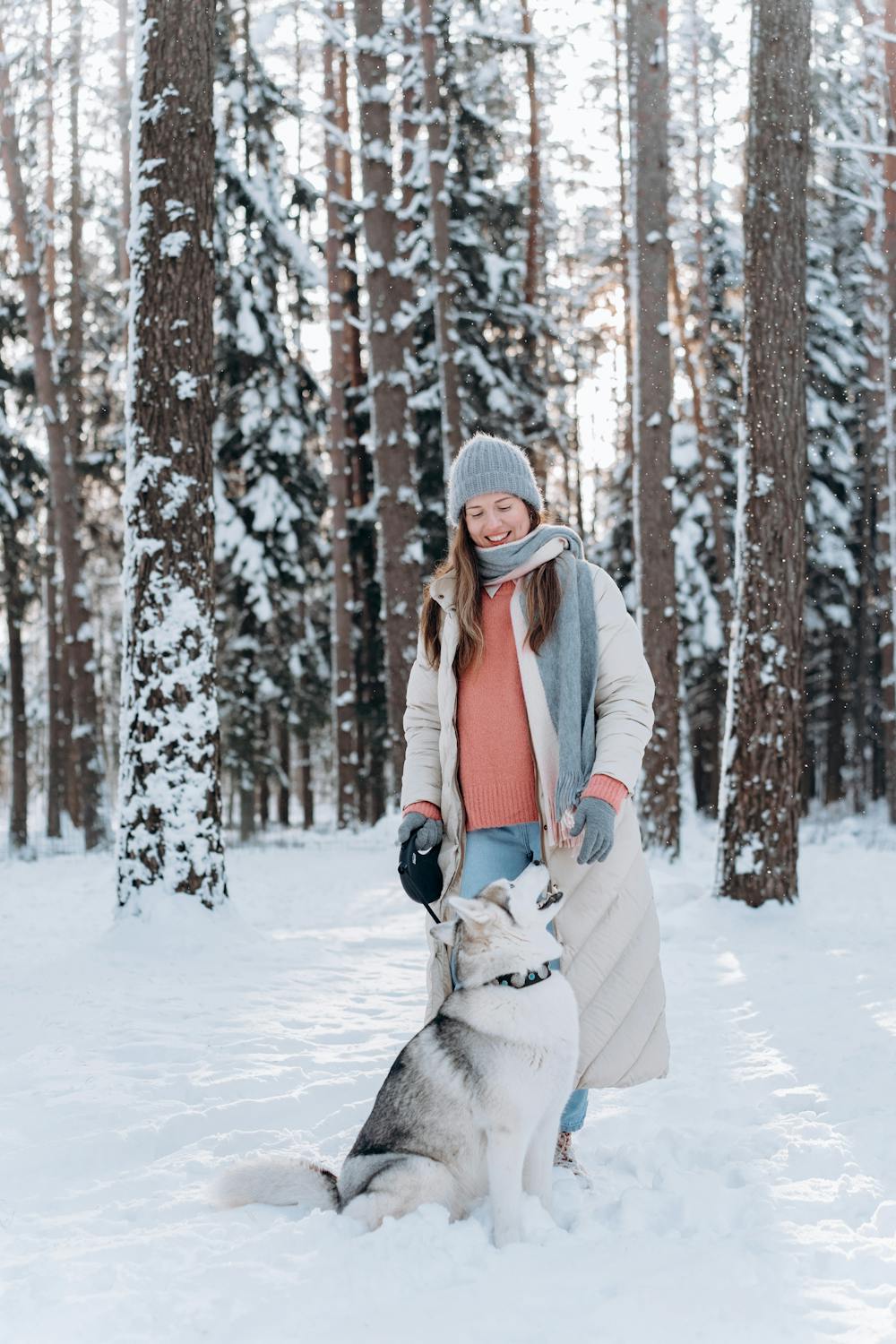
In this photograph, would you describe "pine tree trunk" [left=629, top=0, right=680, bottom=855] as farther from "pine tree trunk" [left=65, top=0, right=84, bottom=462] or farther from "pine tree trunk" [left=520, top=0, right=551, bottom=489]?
"pine tree trunk" [left=65, top=0, right=84, bottom=462]

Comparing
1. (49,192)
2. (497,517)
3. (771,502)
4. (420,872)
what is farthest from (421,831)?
(49,192)

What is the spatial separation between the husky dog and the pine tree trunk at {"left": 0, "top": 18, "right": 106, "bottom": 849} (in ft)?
43.7

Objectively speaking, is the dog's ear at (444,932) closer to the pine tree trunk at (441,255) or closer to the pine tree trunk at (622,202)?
the pine tree trunk at (441,255)

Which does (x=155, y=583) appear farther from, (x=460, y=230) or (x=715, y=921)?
(x=460, y=230)

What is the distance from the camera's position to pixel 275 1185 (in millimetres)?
3311

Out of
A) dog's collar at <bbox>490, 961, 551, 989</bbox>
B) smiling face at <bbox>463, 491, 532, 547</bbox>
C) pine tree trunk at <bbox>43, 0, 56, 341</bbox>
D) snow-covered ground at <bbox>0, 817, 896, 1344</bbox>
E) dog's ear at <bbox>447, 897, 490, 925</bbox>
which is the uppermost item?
pine tree trunk at <bbox>43, 0, 56, 341</bbox>

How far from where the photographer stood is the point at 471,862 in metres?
3.70

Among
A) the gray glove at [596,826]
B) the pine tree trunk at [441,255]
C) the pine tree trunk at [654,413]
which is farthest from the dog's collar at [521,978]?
the pine tree trunk at [441,255]

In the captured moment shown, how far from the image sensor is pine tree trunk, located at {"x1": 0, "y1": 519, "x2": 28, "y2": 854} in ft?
58.3

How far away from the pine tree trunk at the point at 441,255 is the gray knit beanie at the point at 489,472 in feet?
37.8

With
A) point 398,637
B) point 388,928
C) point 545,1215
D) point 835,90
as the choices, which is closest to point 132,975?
point 388,928

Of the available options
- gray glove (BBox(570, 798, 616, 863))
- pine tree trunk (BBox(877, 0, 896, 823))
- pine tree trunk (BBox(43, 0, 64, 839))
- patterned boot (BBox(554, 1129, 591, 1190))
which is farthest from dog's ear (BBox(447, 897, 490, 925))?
pine tree trunk (BBox(43, 0, 64, 839))

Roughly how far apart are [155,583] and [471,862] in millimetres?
4367

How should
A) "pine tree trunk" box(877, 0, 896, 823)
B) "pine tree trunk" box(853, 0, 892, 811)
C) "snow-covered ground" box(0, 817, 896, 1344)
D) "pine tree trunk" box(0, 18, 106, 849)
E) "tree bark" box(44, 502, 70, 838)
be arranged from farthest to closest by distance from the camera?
"tree bark" box(44, 502, 70, 838), "pine tree trunk" box(877, 0, 896, 823), "pine tree trunk" box(853, 0, 892, 811), "pine tree trunk" box(0, 18, 106, 849), "snow-covered ground" box(0, 817, 896, 1344)
